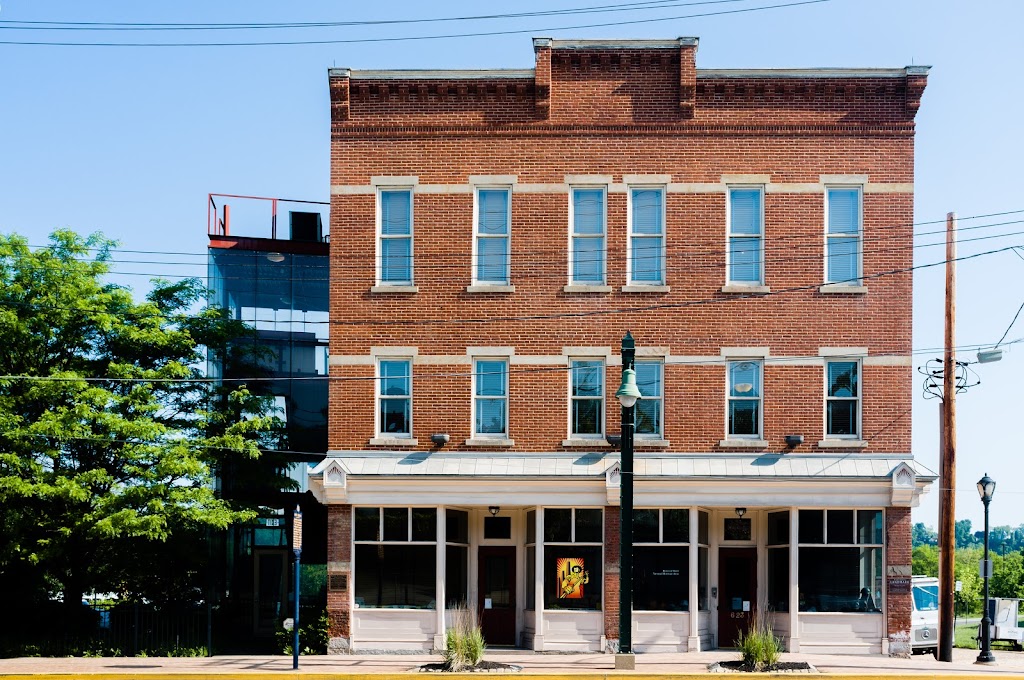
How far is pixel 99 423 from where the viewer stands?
2534 centimetres

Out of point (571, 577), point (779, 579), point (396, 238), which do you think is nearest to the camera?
point (571, 577)

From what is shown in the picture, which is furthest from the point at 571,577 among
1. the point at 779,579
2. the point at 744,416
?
the point at 744,416

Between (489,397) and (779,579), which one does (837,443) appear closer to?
(779,579)

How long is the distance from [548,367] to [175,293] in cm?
894

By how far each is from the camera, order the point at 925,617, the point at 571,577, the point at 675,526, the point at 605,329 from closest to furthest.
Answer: the point at 571,577 → the point at 675,526 → the point at 605,329 → the point at 925,617

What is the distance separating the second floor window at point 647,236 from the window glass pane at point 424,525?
674cm

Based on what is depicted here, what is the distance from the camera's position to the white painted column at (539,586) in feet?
81.9

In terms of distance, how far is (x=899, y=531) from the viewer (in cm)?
2488

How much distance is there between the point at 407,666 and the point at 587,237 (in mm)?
9844

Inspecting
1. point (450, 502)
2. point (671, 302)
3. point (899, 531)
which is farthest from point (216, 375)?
point (899, 531)

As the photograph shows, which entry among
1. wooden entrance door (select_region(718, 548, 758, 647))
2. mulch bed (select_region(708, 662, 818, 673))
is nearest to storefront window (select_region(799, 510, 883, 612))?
wooden entrance door (select_region(718, 548, 758, 647))

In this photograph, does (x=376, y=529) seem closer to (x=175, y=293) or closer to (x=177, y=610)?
(x=177, y=610)

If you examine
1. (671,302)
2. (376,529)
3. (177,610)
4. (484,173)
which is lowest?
(177,610)

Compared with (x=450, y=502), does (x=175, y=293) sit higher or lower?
higher
